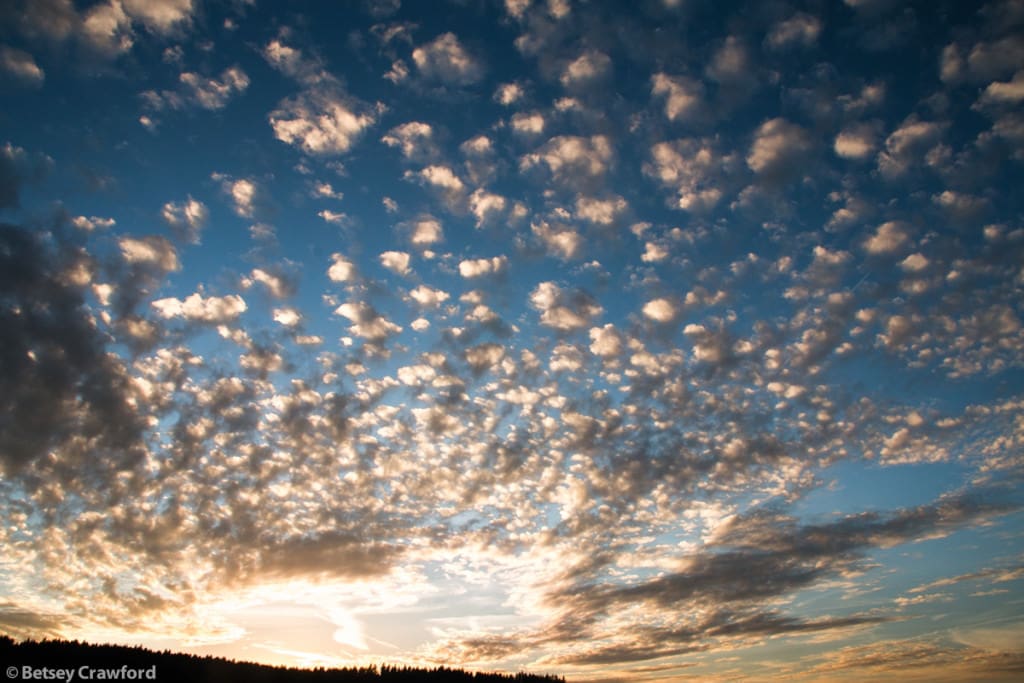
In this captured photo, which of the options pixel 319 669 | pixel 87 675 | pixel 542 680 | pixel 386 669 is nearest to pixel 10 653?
pixel 87 675

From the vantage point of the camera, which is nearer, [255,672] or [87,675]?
[87,675]

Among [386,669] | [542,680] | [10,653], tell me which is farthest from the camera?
[542,680]

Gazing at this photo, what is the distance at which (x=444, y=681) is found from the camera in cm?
8475

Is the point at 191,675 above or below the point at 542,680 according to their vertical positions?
above

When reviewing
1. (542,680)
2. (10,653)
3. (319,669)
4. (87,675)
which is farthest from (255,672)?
(542,680)

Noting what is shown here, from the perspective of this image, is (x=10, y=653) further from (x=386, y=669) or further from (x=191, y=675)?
(x=386, y=669)

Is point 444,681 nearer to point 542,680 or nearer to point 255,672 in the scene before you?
point 542,680

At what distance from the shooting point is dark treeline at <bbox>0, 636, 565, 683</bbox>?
185ft

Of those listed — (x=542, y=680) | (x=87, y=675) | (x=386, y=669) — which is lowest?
(x=542, y=680)

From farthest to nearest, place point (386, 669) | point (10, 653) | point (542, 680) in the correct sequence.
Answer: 1. point (542, 680)
2. point (386, 669)
3. point (10, 653)

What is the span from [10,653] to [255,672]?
3036 centimetres

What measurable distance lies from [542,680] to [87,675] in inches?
2712

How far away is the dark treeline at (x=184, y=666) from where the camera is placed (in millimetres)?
56250

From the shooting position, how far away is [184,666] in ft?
220
